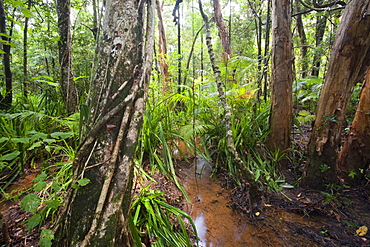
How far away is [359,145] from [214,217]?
1945 millimetres

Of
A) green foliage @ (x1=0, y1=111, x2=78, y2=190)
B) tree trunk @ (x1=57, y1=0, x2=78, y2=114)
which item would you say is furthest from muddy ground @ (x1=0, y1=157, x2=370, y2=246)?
tree trunk @ (x1=57, y1=0, x2=78, y2=114)

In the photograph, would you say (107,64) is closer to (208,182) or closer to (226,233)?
(226,233)

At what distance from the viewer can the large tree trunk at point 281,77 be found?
2500 mm

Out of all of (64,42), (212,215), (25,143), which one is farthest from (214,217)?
(64,42)

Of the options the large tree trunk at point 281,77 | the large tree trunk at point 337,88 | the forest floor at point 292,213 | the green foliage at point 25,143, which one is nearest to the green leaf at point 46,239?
the forest floor at point 292,213

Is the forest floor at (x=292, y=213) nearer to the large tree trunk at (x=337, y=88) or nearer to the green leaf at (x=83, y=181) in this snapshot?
the large tree trunk at (x=337, y=88)

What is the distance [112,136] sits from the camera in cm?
99

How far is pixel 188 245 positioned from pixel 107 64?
1456 millimetres

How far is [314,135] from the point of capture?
2.17 m

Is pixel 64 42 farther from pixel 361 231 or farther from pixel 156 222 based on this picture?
pixel 361 231

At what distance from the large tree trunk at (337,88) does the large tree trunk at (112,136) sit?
2.08 m

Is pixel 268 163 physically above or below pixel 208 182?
above

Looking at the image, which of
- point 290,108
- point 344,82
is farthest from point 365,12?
point 290,108

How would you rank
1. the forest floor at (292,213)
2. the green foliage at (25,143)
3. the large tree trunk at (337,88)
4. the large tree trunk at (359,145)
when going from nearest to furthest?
the forest floor at (292,213) → the green foliage at (25,143) → the large tree trunk at (337,88) → the large tree trunk at (359,145)
